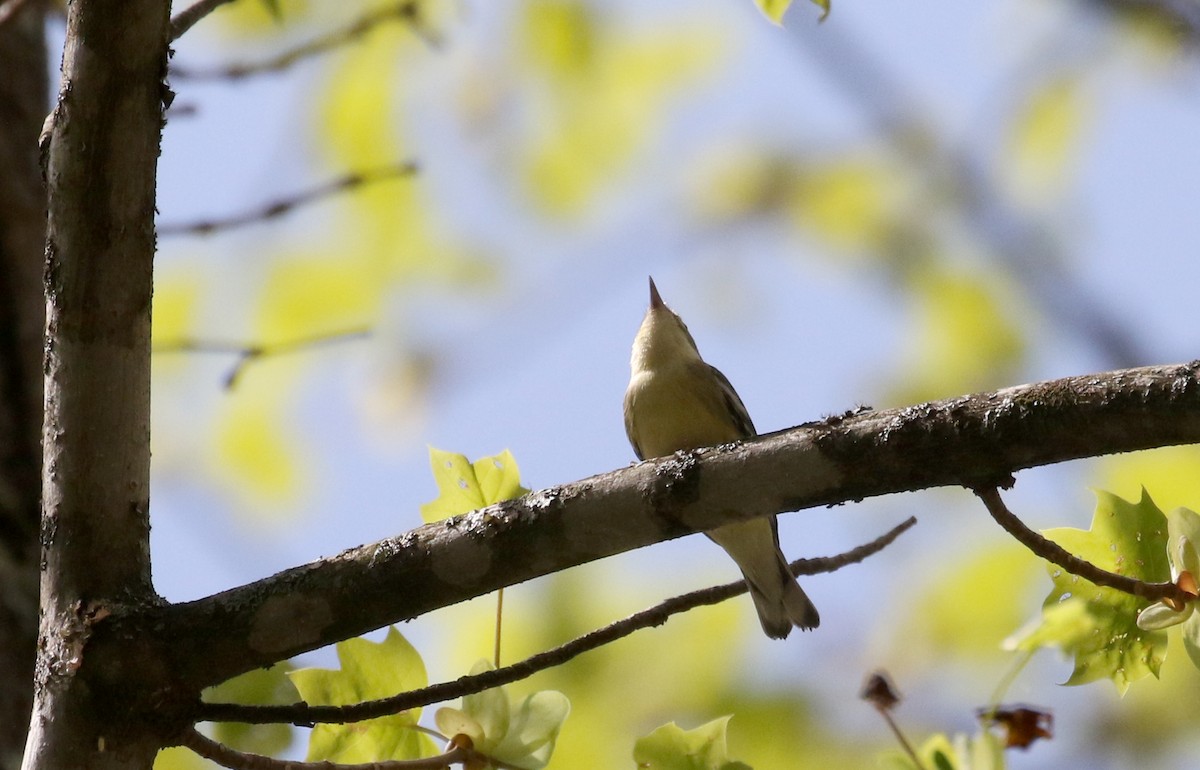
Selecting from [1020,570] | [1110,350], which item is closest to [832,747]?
[1020,570]

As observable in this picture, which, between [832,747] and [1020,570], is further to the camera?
[832,747]

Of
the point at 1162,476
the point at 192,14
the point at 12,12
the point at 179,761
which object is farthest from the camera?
the point at 1162,476

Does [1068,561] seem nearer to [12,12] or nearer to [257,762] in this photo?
[257,762]

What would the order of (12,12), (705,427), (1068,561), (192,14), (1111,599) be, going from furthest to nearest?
(705,427), (12,12), (192,14), (1111,599), (1068,561)

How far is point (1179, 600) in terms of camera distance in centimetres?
178

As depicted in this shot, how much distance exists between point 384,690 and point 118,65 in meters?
1.16

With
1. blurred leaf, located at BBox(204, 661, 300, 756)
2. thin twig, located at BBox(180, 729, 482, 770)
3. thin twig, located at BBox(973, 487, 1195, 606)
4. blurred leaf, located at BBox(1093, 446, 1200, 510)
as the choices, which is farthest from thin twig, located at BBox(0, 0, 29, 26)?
blurred leaf, located at BBox(1093, 446, 1200, 510)

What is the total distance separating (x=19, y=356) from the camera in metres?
3.47

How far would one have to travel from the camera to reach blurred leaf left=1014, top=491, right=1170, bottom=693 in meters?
1.85

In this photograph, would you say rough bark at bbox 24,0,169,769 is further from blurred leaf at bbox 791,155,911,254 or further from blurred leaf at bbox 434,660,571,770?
blurred leaf at bbox 791,155,911,254

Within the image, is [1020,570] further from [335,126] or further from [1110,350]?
[335,126]

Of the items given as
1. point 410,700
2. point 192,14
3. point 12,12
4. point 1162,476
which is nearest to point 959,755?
point 410,700

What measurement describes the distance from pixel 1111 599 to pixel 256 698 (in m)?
1.44

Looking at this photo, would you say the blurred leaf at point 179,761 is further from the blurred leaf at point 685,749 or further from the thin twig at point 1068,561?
the thin twig at point 1068,561
